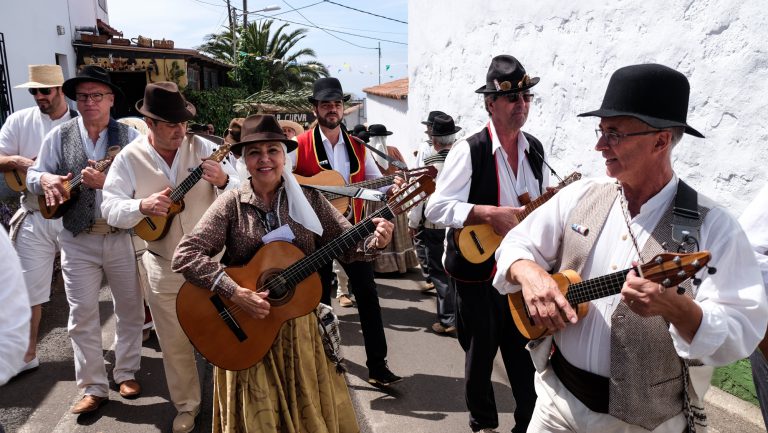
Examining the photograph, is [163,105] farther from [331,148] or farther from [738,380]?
[738,380]

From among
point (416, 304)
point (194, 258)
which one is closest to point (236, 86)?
point (416, 304)

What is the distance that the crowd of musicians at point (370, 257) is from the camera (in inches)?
71.6

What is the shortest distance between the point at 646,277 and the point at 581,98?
4.02 m

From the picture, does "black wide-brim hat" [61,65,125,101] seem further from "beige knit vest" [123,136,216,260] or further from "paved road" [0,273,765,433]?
"paved road" [0,273,765,433]

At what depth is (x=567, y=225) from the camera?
213 cm

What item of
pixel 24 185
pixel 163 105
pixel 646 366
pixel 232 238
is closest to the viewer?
pixel 646 366

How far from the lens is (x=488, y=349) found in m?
3.29

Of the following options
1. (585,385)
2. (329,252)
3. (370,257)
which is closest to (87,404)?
(329,252)

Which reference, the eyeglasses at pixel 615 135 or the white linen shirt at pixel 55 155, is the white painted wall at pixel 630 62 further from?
the white linen shirt at pixel 55 155

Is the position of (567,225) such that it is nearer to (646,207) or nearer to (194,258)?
(646,207)

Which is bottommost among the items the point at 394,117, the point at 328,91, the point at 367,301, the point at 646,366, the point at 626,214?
the point at 367,301

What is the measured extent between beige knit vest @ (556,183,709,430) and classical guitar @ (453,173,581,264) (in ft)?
4.49

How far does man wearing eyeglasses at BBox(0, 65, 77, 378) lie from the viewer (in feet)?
14.6

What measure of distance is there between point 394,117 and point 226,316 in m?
13.3
